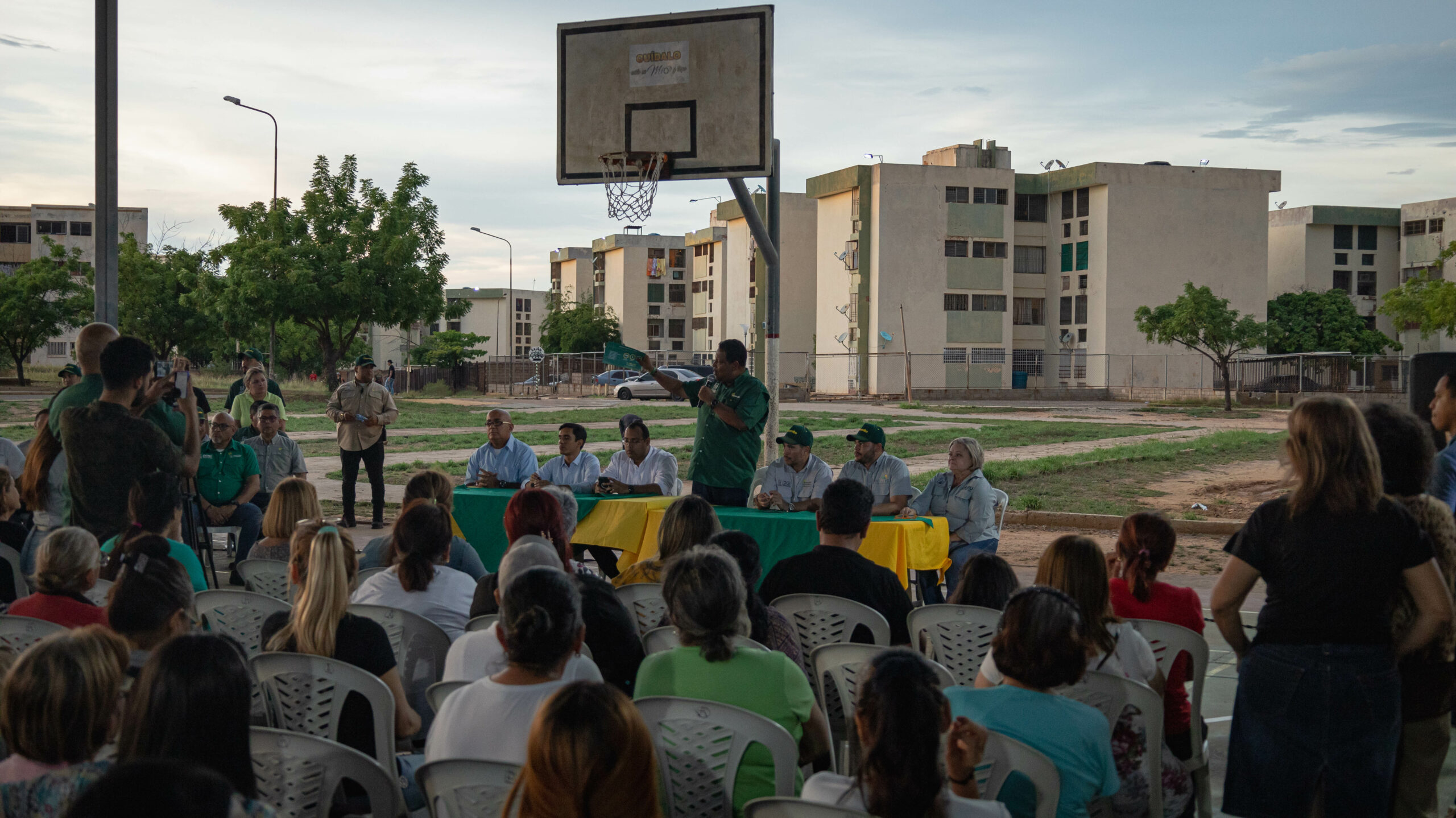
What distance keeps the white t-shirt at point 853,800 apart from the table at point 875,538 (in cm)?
469

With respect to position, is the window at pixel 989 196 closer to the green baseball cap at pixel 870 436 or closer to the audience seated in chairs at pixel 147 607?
the green baseball cap at pixel 870 436

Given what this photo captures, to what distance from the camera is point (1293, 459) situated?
3.41 meters

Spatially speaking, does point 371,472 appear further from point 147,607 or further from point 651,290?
point 651,290

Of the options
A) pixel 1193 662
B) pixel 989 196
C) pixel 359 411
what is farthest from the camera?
pixel 989 196

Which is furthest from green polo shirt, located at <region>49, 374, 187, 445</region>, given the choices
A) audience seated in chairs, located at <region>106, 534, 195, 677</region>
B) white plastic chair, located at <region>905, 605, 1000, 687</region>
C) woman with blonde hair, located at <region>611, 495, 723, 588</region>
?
white plastic chair, located at <region>905, 605, 1000, 687</region>

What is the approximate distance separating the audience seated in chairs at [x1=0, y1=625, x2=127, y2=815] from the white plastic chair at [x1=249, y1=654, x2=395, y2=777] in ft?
3.61

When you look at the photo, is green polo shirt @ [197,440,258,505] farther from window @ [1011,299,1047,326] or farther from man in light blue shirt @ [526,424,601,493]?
window @ [1011,299,1047,326]

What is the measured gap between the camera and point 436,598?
470 cm

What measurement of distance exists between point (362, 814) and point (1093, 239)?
60.2 metres

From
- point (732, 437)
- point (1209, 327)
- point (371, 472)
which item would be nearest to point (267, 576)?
point (732, 437)

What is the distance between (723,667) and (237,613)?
8.48 ft

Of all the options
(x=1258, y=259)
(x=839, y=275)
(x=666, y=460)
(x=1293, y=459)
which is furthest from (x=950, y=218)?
(x=1293, y=459)

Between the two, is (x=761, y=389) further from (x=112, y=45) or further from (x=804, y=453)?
(x=112, y=45)

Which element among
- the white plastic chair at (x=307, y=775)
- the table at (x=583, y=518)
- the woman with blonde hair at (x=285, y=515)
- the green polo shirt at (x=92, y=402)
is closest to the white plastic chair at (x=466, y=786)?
the white plastic chair at (x=307, y=775)
